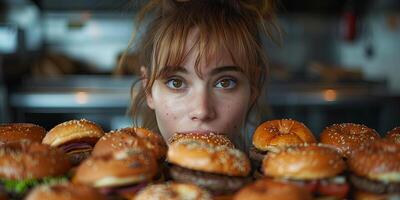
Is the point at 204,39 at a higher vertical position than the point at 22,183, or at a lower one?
higher

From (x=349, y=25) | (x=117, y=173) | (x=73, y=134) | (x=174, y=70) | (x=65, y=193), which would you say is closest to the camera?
(x=65, y=193)

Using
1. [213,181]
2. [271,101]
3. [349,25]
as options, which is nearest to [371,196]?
[213,181]

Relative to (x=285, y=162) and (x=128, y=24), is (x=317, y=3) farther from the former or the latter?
(x=285, y=162)

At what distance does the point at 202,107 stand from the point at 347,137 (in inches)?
30.7

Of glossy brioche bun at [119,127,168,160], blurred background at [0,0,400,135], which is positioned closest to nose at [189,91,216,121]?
glossy brioche bun at [119,127,168,160]

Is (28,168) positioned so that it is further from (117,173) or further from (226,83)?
(226,83)

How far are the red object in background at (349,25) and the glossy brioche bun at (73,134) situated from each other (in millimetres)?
6145

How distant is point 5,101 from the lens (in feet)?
17.8

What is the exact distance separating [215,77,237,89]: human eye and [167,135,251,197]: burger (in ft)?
3.36

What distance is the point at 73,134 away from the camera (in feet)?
6.29

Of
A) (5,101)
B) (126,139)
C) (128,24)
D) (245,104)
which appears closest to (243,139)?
(245,104)

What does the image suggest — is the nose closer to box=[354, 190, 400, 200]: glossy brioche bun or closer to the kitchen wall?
box=[354, 190, 400, 200]: glossy brioche bun

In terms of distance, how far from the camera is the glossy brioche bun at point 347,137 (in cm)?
195

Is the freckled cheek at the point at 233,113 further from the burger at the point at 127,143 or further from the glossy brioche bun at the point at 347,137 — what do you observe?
the burger at the point at 127,143
